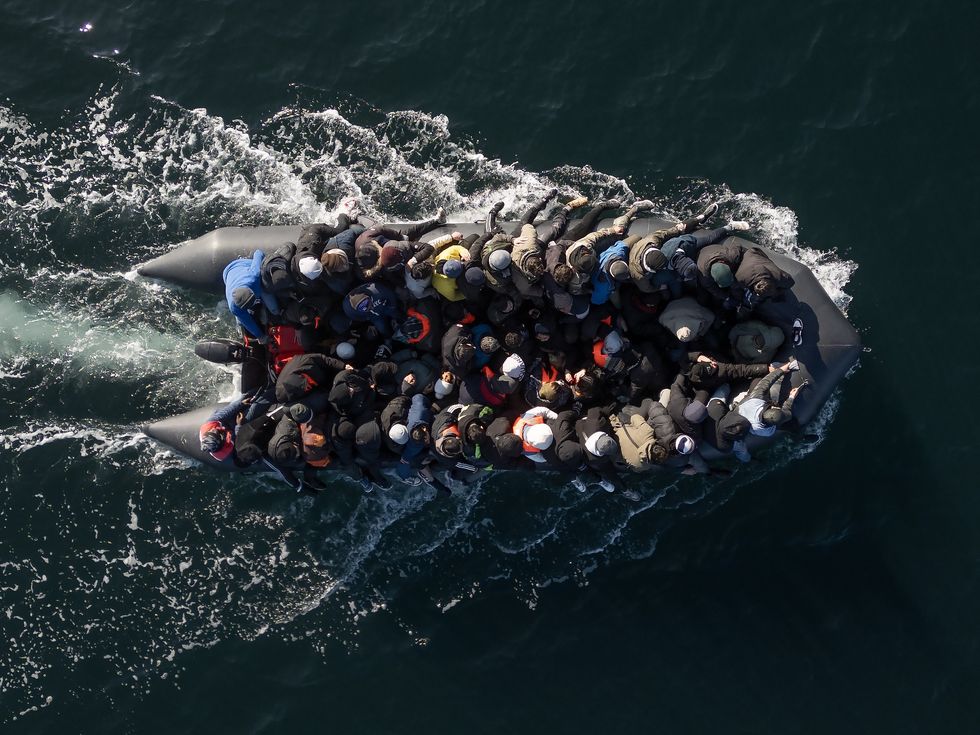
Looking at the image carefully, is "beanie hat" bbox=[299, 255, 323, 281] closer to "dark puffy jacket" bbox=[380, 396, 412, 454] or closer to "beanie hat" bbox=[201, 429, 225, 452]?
"dark puffy jacket" bbox=[380, 396, 412, 454]

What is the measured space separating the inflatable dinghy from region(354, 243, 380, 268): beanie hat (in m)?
1.97

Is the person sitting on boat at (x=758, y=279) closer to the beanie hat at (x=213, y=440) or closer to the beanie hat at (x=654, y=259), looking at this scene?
the beanie hat at (x=654, y=259)

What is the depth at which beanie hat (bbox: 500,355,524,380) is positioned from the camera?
11703mm

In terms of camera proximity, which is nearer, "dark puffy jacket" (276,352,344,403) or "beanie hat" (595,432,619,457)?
"beanie hat" (595,432,619,457)

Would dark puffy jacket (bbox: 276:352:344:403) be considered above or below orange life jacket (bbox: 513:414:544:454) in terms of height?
above

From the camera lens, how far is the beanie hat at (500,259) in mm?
11117

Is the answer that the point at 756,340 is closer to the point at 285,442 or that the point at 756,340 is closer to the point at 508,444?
the point at 508,444

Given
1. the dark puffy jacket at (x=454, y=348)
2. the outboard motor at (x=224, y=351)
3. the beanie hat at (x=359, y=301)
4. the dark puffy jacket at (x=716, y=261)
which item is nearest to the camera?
the dark puffy jacket at (x=716, y=261)

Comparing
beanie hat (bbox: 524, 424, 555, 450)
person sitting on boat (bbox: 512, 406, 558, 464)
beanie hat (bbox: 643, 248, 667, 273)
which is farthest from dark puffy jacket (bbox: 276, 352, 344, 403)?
beanie hat (bbox: 643, 248, 667, 273)

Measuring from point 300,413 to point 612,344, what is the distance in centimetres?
463

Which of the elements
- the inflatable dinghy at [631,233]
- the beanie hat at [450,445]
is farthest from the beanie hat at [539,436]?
the inflatable dinghy at [631,233]

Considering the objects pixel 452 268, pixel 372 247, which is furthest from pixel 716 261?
pixel 372 247

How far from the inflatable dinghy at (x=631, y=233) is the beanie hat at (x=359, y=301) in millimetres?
2156

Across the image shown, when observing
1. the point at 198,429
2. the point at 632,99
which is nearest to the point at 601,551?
the point at 198,429
